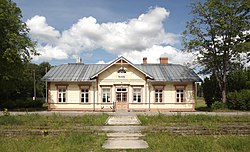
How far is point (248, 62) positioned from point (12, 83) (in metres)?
29.3

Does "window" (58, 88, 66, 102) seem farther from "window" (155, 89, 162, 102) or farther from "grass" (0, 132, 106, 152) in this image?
"grass" (0, 132, 106, 152)

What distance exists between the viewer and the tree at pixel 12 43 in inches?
952

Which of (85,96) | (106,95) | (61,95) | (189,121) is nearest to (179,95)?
(106,95)

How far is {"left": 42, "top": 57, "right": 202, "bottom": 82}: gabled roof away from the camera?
26781mm

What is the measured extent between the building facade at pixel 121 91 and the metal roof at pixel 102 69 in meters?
0.11

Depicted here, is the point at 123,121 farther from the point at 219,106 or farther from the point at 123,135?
the point at 219,106

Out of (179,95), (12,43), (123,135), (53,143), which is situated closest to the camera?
(53,143)

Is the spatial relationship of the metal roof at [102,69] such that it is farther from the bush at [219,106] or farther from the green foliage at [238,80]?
the green foliage at [238,80]

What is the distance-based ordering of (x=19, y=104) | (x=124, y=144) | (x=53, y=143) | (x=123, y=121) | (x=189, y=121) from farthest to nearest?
(x=19, y=104), (x=123, y=121), (x=189, y=121), (x=124, y=144), (x=53, y=143)

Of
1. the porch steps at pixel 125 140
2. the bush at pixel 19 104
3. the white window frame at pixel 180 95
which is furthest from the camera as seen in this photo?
the bush at pixel 19 104

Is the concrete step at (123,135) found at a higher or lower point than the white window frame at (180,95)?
lower

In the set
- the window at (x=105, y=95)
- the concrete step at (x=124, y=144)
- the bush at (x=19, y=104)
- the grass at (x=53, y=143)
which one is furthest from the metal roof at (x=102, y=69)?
the concrete step at (x=124, y=144)

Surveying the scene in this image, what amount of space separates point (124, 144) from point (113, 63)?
698 inches

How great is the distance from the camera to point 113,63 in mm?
26500
